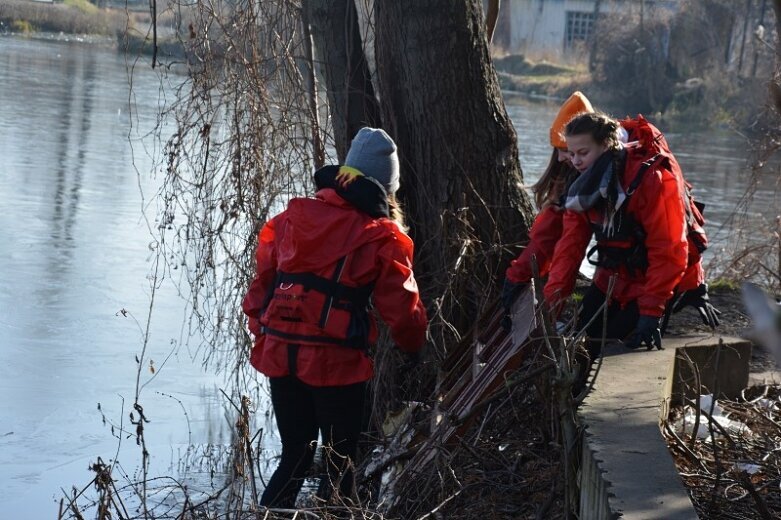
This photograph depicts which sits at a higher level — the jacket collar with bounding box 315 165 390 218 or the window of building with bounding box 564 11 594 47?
the window of building with bounding box 564 11 594 47

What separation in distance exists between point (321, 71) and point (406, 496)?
9.65 ft

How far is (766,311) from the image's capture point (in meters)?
0.96

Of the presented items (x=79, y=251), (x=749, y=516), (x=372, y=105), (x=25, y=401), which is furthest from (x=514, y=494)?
(x=79, y=251)

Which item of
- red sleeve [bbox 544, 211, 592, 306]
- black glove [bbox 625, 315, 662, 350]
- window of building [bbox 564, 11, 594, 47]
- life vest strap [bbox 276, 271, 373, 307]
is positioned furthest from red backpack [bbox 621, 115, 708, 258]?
window of building [bbox 564, 11, 594, 47]

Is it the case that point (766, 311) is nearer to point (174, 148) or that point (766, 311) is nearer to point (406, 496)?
point (406, 496)

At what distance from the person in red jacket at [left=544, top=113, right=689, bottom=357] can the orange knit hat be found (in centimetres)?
41

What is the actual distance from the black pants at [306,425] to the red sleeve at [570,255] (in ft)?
3.01

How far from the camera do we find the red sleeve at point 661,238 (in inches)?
165

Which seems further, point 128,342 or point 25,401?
point 128,342

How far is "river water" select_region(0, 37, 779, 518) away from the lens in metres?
6.62

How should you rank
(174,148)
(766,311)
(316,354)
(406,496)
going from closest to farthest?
(766,311) < (316,354) < (406,496) < (174,148)

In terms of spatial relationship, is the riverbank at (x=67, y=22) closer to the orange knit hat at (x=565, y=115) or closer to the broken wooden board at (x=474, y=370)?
the broken wooden board at (x=474, y=370)

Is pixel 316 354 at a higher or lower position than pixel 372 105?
lower

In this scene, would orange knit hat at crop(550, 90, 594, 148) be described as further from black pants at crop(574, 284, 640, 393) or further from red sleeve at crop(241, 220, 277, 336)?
red sleeve at crop(241, 220, 277, 336)
